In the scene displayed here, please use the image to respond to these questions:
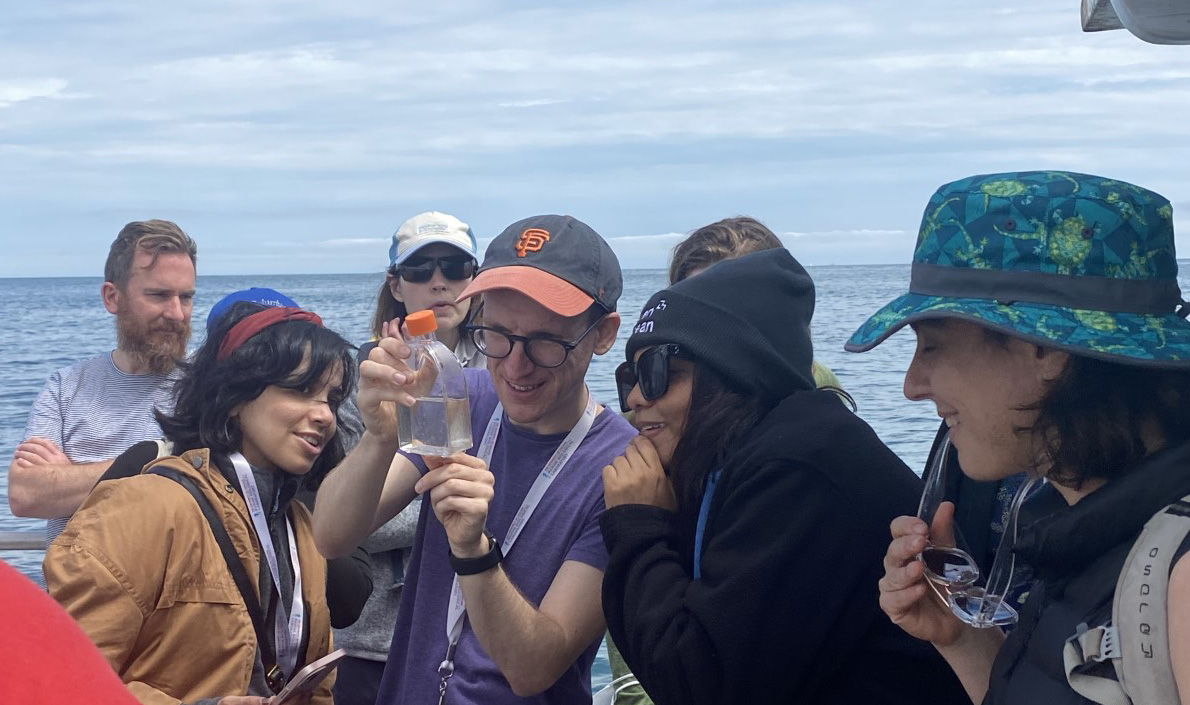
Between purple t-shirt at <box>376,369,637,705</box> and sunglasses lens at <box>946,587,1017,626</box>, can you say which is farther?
purple t-shirt at <box>376,369,637,705</box>

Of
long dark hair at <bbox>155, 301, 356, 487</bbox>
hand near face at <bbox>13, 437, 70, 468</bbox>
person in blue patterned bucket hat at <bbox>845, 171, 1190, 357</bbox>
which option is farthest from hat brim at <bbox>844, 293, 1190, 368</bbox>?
hand near face at <bbox>13, 437, 70, 468</bbox>

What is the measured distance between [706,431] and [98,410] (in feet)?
10.1

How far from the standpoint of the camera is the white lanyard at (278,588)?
9.67ft

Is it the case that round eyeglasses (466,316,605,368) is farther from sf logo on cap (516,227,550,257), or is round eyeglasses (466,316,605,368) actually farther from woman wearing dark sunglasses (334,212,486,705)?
woman wearing dark sunglasses (334,212,486,705)

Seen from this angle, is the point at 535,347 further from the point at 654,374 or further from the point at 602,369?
the point at 602,369

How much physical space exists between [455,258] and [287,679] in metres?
2.14

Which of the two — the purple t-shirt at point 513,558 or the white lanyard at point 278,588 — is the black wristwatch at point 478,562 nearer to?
the purple t-shirt at point 513,558

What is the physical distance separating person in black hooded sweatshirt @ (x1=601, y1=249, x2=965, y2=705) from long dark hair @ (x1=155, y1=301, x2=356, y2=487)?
1.13m

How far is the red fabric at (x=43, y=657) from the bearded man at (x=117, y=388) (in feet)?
11.5

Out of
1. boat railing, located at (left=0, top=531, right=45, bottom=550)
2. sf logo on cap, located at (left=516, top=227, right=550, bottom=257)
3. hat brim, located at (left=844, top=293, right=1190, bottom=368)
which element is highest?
sf logo on cap, located at (left=516, top=227, right=550, bottom=257)

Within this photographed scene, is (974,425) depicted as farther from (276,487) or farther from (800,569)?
(276,487)

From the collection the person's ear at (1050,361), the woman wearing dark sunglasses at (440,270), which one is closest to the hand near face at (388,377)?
the person's ear at (1050,361)

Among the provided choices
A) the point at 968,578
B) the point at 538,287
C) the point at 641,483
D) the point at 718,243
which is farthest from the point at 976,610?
the point at 718,243

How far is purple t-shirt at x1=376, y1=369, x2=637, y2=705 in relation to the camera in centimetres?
265
